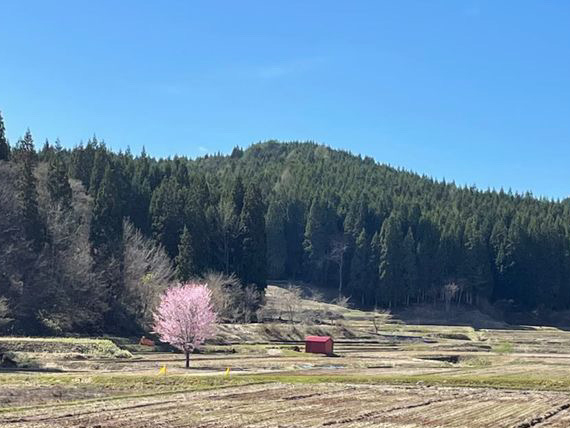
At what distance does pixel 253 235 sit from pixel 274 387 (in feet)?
220

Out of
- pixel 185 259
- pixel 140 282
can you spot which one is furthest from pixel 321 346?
pixel 185 259

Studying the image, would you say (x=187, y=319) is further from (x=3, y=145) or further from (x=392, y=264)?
(x=392, y=264)

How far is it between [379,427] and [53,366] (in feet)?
104

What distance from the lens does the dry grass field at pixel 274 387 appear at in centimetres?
2639

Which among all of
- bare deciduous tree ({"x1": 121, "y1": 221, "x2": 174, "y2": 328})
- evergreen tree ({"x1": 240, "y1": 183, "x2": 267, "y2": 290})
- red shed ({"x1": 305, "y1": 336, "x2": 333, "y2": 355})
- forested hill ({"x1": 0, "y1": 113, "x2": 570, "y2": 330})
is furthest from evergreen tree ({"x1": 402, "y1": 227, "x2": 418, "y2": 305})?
red shed ({"x1": 305, "y1": 336, "x2": 333, "y2": 355})

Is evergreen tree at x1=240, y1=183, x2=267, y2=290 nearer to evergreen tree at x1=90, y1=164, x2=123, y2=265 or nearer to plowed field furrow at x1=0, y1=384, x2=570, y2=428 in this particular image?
evergreen tree at x1=90, y1=164, x2=123, y2=265

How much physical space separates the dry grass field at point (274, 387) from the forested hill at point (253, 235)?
11889 millimetres

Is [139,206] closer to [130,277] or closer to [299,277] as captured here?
[130,277]

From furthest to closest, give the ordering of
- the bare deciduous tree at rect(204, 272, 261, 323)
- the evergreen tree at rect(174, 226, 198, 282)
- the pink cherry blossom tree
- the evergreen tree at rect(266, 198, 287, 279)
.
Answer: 1. the evergreen tree at rect(266, 198, 287, 279)
2. the evergreen tree at rect(174, 226, 198, 282)
3. the bare deciduous tree at rect(204, 272, 261, 323)
4. the pink cherry blossom tree

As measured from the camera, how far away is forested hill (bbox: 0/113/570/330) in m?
73.4

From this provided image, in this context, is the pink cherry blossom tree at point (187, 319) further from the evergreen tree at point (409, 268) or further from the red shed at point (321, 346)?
the evergreen tree at point (409, 268)

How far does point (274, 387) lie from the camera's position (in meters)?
37.8

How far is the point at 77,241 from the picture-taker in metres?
79.3

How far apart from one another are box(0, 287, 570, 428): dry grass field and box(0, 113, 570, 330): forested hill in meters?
11.9
